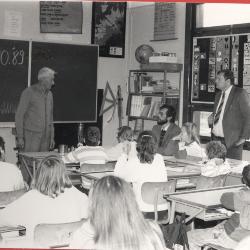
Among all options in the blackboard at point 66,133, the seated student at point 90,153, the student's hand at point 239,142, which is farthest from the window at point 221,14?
the seated student at point 90,153

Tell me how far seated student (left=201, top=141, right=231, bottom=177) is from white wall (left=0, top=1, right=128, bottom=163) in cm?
340

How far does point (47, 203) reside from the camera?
2.84 meters

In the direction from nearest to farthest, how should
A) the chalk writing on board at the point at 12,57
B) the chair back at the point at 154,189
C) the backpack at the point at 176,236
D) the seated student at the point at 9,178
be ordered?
the backpack at the point at 176,236 → the seated student at the point at 9,178 → the chair back at the point at 154,189 → the chalk writing on board at the point at 12,57

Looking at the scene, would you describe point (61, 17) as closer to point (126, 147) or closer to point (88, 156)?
point (126, 147)

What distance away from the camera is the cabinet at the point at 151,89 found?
7289 millimetres

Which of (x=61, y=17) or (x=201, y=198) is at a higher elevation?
(x=61, y=17)

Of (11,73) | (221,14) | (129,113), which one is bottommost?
(129,113)

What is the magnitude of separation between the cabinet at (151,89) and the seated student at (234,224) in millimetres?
4114

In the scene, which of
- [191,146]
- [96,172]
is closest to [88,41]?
[191,146]

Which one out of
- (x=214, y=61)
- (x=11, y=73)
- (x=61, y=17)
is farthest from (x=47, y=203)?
(x=61, y=17)

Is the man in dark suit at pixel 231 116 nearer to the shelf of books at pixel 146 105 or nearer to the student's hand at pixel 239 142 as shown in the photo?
the student's hand at pixel 239 142

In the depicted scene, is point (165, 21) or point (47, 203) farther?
point (165, 21)

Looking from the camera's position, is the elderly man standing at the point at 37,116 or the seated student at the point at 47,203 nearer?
the seated student at the point at 47,203

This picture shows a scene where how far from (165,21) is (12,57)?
7.37 feet
